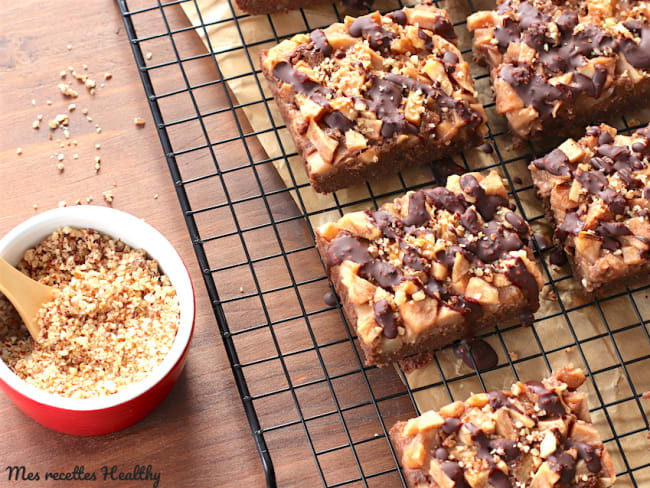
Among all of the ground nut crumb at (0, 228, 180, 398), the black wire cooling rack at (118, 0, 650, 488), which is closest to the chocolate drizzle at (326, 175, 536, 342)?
the black wire cooling rack at (118, 0, 650, 488)

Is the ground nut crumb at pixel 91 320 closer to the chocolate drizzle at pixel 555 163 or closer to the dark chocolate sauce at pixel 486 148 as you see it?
the dark chocolate sauce at pixel 486 148

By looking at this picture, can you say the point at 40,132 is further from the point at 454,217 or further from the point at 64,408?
the point at 454,217

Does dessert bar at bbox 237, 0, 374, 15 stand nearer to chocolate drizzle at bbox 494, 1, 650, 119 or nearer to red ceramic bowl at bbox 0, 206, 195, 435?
chocolate drizzle at bbox 494, 1, 650, 119

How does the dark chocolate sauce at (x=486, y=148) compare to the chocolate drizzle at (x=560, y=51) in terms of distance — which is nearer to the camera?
the chocolate drizzle at (x=560, y=51)

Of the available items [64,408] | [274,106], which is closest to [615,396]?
[274,106]

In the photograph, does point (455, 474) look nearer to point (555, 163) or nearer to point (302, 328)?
point (302, 328)

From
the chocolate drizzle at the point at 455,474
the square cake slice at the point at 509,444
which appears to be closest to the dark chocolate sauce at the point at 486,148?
the square cake slice at the point at 509,444

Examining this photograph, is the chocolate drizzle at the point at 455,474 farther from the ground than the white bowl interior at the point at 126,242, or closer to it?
closer to it

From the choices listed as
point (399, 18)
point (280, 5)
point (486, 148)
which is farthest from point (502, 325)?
point (280, 5)
